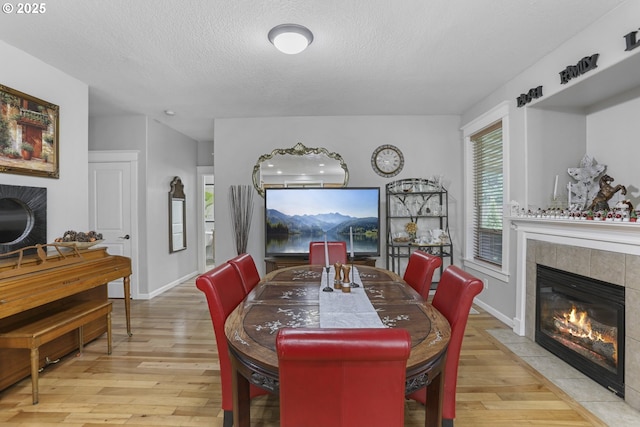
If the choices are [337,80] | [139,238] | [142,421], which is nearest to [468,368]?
[142,421]

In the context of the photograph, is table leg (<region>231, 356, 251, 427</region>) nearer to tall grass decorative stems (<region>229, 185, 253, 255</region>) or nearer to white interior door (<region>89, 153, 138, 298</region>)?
tall grass decorative stems (<region>229, 185, 253, 255</region>)

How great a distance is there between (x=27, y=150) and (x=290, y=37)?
2441 millimetres

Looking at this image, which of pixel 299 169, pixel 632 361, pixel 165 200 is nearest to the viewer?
pixel 632 361

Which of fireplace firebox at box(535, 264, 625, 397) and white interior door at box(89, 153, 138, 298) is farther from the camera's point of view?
white interior door at box(89, 153, 138, 298)

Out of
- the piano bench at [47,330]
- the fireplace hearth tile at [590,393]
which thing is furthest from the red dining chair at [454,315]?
the piano bench at [47,330]

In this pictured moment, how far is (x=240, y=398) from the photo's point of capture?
1.50 metres

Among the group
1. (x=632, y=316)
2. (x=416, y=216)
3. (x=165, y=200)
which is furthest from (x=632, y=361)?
(x=165, y=200)

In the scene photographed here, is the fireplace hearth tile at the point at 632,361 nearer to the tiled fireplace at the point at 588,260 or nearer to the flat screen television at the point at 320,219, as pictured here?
the tiled fireplace at the point at 588,260

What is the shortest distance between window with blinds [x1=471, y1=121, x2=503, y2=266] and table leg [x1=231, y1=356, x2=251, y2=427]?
328cm

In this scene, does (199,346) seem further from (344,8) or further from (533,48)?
(533,48)

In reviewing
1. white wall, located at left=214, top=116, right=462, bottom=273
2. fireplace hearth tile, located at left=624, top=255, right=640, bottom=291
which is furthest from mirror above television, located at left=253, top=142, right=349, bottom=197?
fireplace hearth tile, located at left=624, top=255, right=640, bottom=291

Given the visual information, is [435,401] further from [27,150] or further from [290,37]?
[27,150]

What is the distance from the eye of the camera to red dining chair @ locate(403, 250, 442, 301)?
232 cm

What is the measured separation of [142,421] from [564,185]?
389 cm
